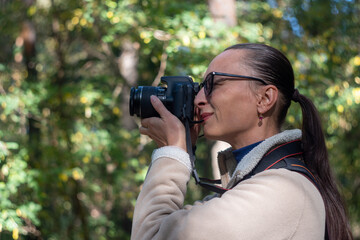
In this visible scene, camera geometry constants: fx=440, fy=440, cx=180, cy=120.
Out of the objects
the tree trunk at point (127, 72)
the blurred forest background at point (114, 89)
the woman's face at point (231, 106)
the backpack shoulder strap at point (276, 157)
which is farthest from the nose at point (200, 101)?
the tree trunk at point (127, 72)

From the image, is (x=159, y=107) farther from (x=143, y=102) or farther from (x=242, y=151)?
(x=242, y=151)

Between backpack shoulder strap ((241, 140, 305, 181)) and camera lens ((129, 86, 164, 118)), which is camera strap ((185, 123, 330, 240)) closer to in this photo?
backpack shoulder strap ((241, 140, 305, 181))

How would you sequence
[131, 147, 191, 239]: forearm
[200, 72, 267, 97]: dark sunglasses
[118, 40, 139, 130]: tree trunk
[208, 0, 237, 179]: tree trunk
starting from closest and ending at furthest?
[131, 147, 191, 239]: forearm
[200, 72, 267, 97]: dark sunglasses
[208, 0, 237, 179]: tree trunk
[118, 40, 139, 130]: tree trunk

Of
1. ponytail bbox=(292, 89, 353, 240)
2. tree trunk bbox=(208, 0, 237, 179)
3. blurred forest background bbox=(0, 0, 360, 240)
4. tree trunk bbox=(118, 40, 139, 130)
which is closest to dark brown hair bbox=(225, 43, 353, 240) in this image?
ponytail bbox=(292, 89, 353, 240)

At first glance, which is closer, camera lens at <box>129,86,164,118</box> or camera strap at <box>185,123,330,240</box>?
camera strap at <box>185,123,330,240</box>

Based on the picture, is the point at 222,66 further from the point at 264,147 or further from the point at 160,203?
the point at 160,203

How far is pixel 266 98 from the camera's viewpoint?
1582mm

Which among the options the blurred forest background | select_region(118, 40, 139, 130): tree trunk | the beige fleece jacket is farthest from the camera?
select_region(118, 40, 139, 130): tree trunk

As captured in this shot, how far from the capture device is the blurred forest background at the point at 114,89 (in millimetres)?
4047

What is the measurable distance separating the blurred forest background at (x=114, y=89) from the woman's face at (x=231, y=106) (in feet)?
6.90

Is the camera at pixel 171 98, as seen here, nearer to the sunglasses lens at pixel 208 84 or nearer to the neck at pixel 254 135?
the sunglasses lens at pixel 208 84

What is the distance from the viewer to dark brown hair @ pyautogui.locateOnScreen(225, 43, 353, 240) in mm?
1424

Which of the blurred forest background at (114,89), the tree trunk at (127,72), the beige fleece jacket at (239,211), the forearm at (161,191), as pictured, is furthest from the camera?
the tree trunk at (127,72)

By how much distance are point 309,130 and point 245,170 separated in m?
0.34
